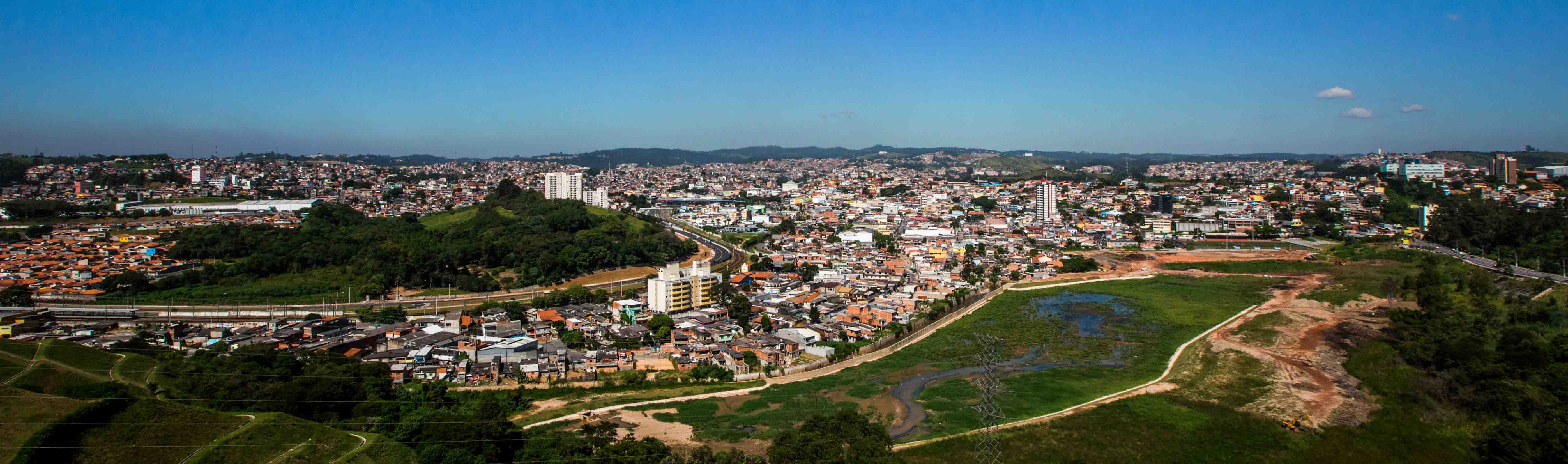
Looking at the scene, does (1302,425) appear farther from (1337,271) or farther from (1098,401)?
(1337,271)

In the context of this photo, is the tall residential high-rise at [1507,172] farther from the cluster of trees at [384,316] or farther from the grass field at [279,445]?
the grass field at [279,445]

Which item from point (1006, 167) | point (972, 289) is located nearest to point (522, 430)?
point (972, 289)

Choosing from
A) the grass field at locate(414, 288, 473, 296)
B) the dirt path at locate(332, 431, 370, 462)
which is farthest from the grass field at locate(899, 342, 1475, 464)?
the grass field at locate(414, 288, 473, 296)

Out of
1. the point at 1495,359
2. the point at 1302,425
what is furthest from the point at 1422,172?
the point at 1302,425

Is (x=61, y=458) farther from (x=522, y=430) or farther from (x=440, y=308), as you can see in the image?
(x=440, y=308)

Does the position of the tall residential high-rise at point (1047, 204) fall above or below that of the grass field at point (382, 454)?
above

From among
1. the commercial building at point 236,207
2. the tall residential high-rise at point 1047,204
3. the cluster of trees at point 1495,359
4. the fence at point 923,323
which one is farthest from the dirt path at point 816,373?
the commercial building at point 236,207

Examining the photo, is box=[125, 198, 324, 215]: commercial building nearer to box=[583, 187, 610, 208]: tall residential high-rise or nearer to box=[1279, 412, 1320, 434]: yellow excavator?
box=[583, 187, 610, 208]: tall residential high-rise

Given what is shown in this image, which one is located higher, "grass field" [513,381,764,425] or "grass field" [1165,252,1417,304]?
"grass field" [1165,252,1417,304]
